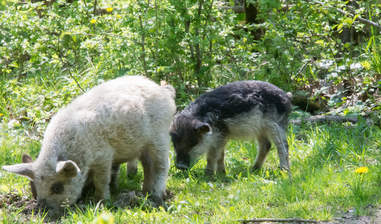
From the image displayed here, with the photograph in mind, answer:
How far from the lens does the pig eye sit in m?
Result: 4.91

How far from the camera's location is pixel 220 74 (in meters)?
8.98

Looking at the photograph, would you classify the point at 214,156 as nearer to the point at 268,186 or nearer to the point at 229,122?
the point at 229,122

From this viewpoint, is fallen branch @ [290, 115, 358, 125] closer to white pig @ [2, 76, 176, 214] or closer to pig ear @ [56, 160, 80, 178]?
white pig @ [2, 76, 176, 214]

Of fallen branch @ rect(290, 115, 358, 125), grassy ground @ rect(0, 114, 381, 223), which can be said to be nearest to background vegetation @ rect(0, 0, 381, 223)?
grassy ground @ rect(0, 114, 381, 223)

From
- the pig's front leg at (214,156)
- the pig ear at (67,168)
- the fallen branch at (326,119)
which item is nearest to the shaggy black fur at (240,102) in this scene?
the pig's front leg at (214,156)

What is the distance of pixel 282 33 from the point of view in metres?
8.27

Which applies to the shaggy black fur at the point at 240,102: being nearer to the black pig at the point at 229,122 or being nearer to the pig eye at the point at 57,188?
the black pig at the point at 229,122

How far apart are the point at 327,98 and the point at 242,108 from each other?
292cm

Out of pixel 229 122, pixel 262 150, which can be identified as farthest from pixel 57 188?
pixel 262 150

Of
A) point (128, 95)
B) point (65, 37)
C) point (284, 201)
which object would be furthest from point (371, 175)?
point (65, 37)

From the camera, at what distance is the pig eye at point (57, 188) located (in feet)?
16.1

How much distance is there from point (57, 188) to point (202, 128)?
2.05 meters

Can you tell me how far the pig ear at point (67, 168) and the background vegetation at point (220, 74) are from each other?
1.29 feet

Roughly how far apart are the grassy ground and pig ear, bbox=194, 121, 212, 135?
61 cm
